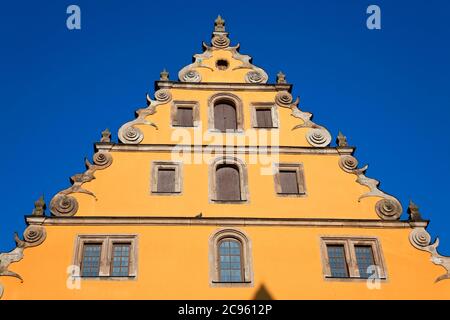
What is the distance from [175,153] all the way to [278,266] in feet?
14.8

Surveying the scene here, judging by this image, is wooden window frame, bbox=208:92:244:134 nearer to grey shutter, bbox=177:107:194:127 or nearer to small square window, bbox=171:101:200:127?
small square window, bbox=171:101:200:127

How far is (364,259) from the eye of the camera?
19062 millimetres

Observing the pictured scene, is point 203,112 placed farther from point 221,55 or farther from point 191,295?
point 191,295

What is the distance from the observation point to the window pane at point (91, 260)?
18.3 metres

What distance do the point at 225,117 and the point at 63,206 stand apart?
5.66 m

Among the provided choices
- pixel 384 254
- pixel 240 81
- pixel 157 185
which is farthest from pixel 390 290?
pixel 240 81

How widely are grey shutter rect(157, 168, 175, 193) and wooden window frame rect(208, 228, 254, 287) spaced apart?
1.93 metres

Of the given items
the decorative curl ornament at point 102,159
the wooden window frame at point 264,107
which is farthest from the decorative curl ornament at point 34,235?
the wooden window frame at point 264,107

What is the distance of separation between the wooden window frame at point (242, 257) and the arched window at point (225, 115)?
3.76m

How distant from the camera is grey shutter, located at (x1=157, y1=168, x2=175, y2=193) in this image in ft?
66.0

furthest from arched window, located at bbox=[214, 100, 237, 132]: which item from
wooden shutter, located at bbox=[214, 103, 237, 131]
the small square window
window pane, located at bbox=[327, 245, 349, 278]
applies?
window pane, located at bbox=[327, 245, 349, 278]

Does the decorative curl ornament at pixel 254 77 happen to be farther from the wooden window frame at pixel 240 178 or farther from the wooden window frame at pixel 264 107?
the wooden window frame at pixel 240 178
